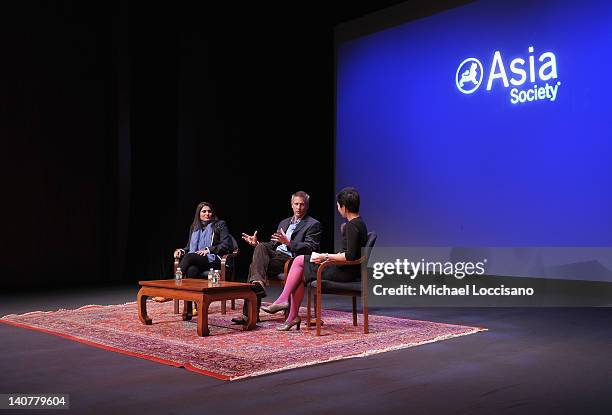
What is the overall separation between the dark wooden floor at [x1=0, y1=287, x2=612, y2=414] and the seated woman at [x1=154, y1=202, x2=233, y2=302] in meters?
1.46

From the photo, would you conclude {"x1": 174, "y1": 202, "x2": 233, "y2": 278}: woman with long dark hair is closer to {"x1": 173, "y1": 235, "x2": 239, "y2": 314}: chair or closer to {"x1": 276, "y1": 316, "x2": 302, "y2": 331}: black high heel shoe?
{"x1": 173, "y1": 235, "x2": 239, "y2": 314}: chair

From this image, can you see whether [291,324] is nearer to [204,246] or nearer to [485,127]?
[204,246]

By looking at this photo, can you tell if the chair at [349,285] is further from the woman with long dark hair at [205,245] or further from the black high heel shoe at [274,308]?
the woman with long dark hair at [205,245]

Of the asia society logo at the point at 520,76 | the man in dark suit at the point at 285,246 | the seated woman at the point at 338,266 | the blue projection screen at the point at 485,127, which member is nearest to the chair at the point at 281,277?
the man in dark suit at the point at 285,246

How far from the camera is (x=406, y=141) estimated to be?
8.84 m

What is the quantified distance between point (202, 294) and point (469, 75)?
495 centimetres

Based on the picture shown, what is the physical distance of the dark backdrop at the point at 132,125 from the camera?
8656 mm

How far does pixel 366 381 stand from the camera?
3357 millimetres

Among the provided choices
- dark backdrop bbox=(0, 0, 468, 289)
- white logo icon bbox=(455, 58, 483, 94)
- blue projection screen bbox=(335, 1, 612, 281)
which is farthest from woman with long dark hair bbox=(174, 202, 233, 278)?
white logo icon bbox=(455, 58, 483, 94)

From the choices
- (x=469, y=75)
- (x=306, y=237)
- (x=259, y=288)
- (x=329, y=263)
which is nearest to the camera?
(x=329, y=263)

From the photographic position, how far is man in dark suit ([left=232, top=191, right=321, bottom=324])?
5.24 metres

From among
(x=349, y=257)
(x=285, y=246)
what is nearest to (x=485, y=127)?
(x=285, y=246)

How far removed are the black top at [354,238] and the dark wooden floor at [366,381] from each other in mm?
798

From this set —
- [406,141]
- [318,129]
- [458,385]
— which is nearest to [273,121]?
[318,129]
